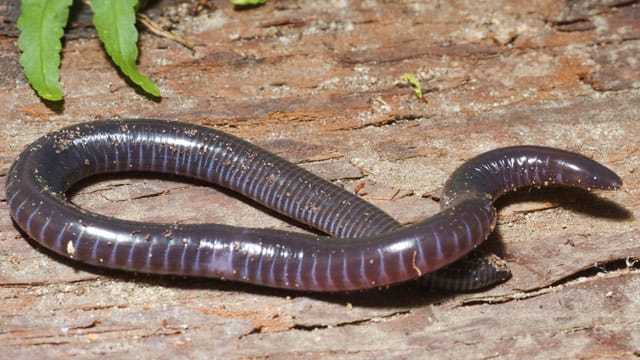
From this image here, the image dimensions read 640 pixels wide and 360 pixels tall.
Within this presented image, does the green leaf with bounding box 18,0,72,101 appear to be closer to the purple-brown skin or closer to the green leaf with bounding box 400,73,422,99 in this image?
the purple-brown skin

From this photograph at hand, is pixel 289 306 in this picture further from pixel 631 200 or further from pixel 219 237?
pixel 631 200

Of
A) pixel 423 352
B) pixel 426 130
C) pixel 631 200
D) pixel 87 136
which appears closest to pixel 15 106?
pixel 87 136

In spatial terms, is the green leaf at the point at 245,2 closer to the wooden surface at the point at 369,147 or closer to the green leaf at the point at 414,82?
the wooden surface at the point at 369,147

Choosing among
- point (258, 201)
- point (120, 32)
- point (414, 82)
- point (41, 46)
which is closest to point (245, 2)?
point (120, 32)

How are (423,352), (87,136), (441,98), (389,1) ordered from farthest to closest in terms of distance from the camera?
(389,1)
(441,98)
(87,136)
(423,352)

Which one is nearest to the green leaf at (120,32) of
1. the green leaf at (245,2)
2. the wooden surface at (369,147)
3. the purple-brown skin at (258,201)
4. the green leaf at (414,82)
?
the wooden surface at (369,147)
